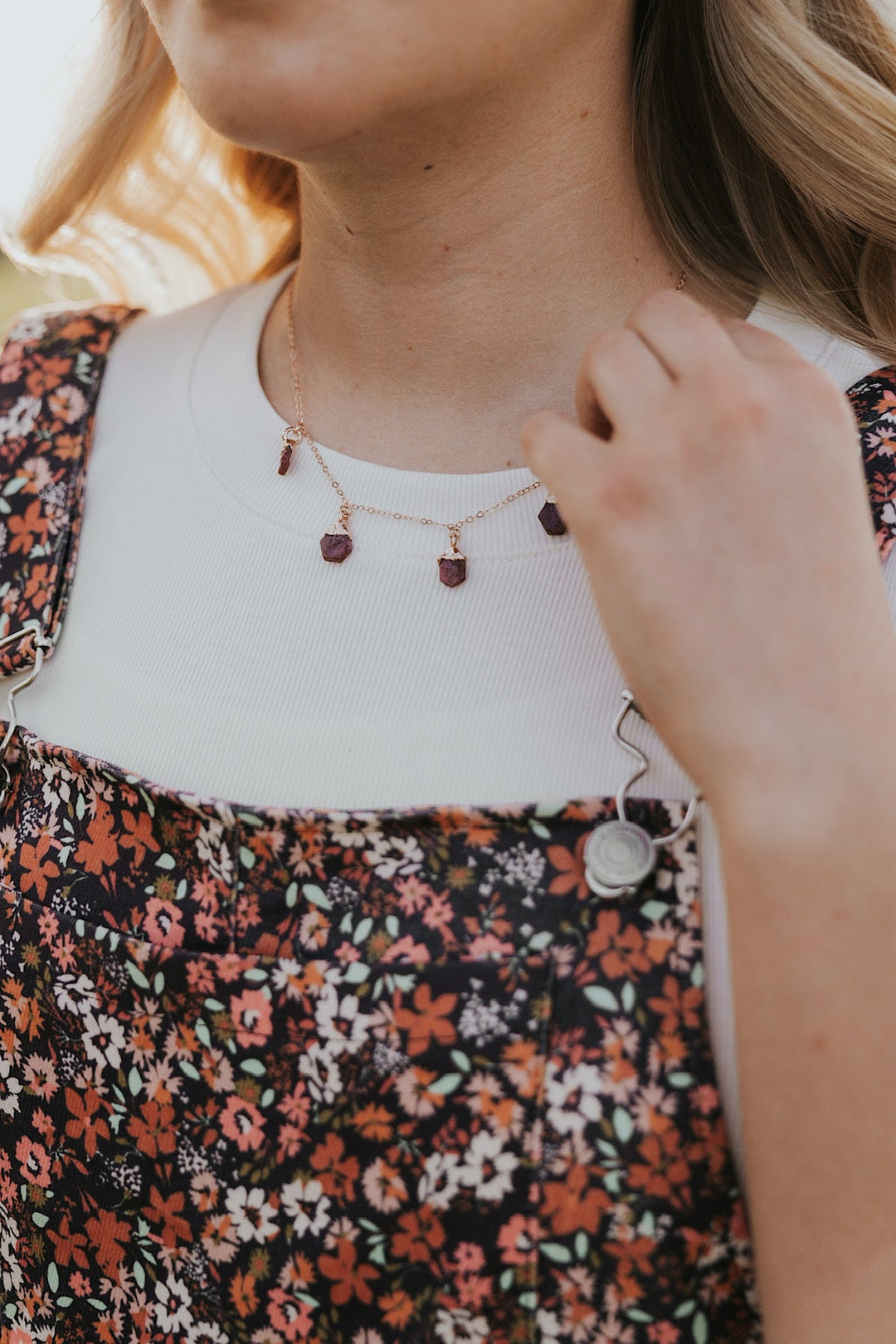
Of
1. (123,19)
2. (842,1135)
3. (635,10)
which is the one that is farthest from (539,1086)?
(123,19)

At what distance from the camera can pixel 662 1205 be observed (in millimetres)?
854

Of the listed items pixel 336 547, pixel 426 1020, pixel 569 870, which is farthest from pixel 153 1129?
pixel 336 547

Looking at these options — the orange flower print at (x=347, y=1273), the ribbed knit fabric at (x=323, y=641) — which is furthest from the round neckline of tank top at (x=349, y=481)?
the orange flower print at (x=347, y=1273)

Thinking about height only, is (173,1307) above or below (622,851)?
below

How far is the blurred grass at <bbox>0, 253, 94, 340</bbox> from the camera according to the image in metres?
1.90

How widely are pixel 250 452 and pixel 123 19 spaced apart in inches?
27.0

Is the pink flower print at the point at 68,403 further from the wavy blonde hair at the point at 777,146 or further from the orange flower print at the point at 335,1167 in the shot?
the orange flower print at the point at 335,1167

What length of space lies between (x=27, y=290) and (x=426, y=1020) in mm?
5323

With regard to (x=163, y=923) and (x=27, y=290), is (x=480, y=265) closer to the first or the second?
(x=163, y=923)

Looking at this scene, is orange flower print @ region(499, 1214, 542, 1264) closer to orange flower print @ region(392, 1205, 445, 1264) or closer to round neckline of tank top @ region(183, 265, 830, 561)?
orange flower print @ region(392, 1205, 445, 1264)

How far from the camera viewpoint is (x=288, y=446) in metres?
1.23

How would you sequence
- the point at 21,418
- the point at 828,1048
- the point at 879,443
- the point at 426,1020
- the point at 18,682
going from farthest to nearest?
1. the point at 21,418
2. the point at 18,682
3. the point at 879,443
4. the point at 426,1020
5. the point at 828,1048

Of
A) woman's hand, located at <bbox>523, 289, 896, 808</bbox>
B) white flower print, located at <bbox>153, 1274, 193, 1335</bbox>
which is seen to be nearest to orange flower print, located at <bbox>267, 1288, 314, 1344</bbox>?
white flower print, located at <bbox>153, 1274, 193, 1335</bbox>

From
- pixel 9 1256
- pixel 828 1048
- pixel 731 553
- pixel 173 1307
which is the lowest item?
pixel 9 1256
